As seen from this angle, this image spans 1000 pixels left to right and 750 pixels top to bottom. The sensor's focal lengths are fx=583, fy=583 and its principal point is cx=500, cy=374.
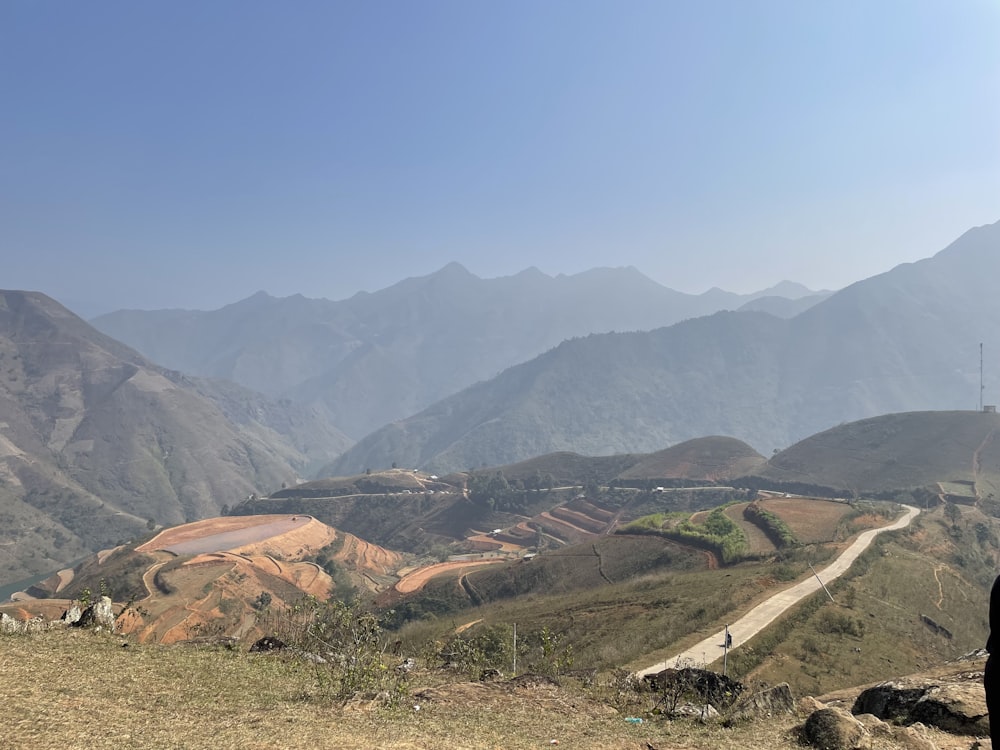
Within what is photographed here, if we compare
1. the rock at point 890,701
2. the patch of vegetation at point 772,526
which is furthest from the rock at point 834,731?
the patch of vegetation at point 772,526

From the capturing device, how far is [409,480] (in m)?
164

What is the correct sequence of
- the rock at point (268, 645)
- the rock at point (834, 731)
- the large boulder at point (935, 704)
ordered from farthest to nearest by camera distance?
1. the rock at point (268, 645)
2. the large boulder at point (935, 704)
3. the rock at point (834, 731)

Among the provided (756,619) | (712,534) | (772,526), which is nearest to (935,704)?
(756,619)

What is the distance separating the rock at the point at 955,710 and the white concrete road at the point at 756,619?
33.3 ft

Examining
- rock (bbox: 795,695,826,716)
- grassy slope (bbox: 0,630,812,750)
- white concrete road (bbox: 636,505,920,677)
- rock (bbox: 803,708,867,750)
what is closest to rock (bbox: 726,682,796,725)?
rock (bbox: 795,695,826,716)

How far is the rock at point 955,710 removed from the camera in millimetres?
14172

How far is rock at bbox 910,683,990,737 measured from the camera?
14.2 m

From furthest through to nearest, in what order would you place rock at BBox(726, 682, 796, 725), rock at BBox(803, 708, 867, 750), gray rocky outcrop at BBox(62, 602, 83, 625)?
gray rocky outcrop at BBox(62, 602, 83, 625) < rock at BBox(726, 682, 796, 725) < rock at BBox(803, 708, 867, 750)

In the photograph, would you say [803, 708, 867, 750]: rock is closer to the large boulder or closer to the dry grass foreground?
the dry grass foreground

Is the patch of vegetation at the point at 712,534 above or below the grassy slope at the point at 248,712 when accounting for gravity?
below

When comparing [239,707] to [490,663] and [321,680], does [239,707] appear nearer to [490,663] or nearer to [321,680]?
[321,680]

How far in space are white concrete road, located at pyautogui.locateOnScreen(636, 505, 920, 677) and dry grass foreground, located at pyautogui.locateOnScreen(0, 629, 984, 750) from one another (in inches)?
388

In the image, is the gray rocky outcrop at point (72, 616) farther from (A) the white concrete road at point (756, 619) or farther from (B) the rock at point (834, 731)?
(B) the rock at point (834, 731)

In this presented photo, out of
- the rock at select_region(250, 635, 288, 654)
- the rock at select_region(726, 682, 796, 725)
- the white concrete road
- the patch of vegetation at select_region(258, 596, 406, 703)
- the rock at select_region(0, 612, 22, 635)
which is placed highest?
the rock at select_region(0, 612, 22, 635)
